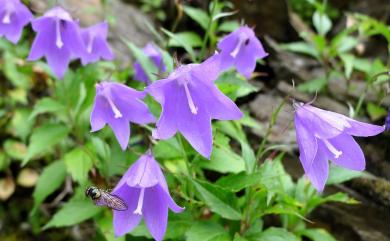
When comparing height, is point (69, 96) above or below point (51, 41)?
below

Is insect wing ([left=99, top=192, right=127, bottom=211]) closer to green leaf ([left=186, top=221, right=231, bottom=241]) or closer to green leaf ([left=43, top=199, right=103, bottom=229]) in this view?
green leaf ([left=186, top=221, right=231, bottom=241])

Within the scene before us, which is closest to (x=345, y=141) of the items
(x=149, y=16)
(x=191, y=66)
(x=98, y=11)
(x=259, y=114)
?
(x=191, y=66)

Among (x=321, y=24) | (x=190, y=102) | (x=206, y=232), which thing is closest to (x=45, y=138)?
(x=206, y=232)

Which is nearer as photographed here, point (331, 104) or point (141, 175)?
point (141, 175)

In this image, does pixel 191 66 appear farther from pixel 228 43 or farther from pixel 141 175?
pixel 228 43

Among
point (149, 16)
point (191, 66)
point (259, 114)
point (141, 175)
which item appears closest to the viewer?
point (191, 66)

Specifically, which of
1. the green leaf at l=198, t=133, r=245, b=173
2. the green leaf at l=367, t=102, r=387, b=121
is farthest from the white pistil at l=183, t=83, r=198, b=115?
the green leaf at l=367, t=102, r=387, b=121

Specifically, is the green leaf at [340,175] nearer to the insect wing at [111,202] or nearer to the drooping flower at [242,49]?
the drooping flower at [242,49]
